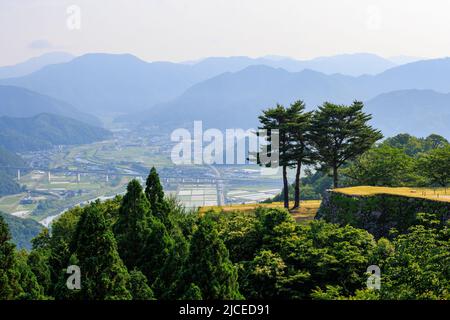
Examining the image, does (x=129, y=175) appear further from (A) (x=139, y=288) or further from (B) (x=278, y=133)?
(A) (x=139, y=288)

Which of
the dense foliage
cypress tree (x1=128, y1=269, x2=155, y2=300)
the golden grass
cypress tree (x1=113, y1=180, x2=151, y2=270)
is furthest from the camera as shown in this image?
the golden grass

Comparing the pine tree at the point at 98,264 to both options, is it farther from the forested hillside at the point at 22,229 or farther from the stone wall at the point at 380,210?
the forested hillside at the point at 22,229

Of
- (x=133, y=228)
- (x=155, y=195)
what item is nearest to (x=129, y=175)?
(x=155, y=195)

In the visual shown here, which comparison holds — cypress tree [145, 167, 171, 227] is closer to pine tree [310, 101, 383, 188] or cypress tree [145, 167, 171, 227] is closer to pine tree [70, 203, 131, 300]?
pine tree [70, 203, 131, 300]

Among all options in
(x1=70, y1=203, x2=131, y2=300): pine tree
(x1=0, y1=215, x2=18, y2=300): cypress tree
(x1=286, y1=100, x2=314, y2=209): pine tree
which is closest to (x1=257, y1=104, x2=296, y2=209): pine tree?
(x1=286, y1=100, x2=314, y2=209): pine tree

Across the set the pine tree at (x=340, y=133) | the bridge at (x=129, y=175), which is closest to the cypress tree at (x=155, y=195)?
the pine tree at (x=340, y=133)

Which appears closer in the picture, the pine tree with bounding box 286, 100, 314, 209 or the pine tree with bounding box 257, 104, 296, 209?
the pine tree with bounding box 286, 100, 314, 209
